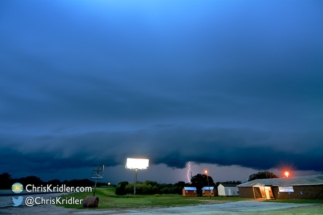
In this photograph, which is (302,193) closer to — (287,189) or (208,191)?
(287,189)

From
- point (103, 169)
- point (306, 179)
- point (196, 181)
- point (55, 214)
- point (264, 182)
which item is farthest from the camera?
point (196, 181)

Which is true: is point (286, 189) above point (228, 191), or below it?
above

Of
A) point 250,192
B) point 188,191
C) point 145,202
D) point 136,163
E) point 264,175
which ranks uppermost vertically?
point 136,163

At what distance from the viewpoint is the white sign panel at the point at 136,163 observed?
82.3 m

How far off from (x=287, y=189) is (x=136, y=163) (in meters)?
47.8

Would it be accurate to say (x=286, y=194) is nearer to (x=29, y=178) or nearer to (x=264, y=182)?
(x=264, y=182)

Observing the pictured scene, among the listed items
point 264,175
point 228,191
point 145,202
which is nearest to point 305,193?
point 228,191

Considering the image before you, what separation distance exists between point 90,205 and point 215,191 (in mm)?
69853

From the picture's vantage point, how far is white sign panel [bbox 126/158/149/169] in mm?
82312

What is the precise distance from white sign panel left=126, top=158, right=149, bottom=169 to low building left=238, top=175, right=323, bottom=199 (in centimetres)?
3367

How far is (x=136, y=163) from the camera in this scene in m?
83.3

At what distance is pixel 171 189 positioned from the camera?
3725 inches

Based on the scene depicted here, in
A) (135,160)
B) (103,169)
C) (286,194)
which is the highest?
(135,160)

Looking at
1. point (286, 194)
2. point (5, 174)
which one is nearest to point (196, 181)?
point (286, 194)
